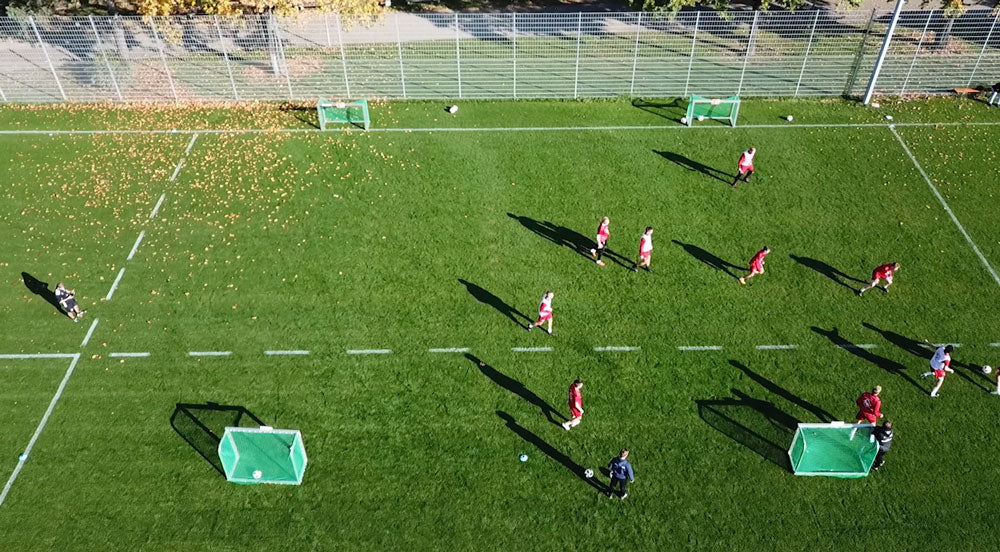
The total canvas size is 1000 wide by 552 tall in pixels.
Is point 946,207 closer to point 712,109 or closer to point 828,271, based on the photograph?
point 828,271

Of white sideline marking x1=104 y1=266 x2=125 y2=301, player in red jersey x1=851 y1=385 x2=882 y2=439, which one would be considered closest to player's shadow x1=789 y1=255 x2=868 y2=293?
player in red jersey x1=851 y1=385 x2=882 y2=439

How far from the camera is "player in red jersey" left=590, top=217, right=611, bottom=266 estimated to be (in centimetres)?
1769

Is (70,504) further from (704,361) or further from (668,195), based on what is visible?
(668,195)

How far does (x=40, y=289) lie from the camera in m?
17.6

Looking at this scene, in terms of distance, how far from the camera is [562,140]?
23438 mm

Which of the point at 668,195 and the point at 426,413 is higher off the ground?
the point at 668,195

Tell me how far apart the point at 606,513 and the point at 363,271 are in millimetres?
8946

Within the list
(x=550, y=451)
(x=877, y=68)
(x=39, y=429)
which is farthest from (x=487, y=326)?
(x=877, y=68)

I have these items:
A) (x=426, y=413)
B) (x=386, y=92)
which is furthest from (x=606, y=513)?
(x=386, y=92)

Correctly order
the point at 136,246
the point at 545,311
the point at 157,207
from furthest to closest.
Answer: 1. the point at 157,207
2. the point at 136,246
3. the point at 545,311

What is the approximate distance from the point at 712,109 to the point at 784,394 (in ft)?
40.3

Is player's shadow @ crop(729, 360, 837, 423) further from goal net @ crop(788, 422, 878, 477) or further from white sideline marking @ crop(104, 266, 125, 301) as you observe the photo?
white sideline marking @ crop(104, 266, 125, 301)

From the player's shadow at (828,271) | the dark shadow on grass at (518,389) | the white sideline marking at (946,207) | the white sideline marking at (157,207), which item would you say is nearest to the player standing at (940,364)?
the player's shadow at (828,271)

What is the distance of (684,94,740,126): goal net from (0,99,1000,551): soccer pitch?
1.56 ft
